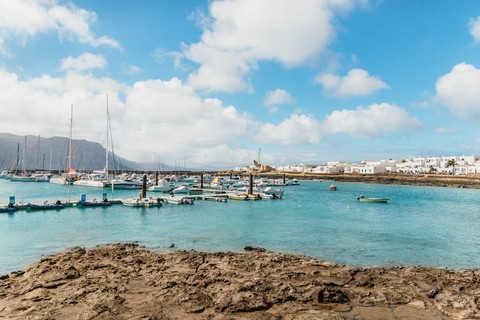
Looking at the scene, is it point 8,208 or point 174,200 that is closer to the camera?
point 8,208

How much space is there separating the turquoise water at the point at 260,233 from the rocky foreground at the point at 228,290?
3.22m

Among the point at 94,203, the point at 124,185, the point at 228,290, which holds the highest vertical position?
the point at 124,185

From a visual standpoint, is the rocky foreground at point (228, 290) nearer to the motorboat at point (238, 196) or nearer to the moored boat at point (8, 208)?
the moored boat at point (8, 208)

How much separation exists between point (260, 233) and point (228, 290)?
13476 mm

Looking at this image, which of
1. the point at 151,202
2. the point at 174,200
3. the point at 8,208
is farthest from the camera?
the point at 174,200

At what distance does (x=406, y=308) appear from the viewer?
10.2 meters

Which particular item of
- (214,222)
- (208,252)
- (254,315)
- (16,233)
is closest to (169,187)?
(214,222)

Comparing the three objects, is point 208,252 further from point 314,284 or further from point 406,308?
point 406,308

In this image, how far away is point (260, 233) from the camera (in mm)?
24297

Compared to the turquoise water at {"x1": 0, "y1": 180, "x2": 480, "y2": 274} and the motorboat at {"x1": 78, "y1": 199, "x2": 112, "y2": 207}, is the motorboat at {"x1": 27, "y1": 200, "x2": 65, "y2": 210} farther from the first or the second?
the motorboat at {"x1": 78, "y1": 199, "x2": 112, "y2": 207}

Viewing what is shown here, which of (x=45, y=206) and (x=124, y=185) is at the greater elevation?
(x=124, y=185)

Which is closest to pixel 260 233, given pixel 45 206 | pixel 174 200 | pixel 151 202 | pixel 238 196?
pixel 151 202

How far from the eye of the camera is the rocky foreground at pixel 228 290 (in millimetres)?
9562

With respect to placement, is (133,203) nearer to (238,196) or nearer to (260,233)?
(238,196)
